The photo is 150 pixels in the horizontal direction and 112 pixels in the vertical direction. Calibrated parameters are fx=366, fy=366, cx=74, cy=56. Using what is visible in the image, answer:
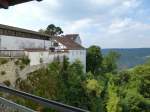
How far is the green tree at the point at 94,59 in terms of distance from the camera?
5253 cm

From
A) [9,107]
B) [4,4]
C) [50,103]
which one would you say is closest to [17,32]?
[4,4]

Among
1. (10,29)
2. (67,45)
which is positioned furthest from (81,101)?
(67,45)

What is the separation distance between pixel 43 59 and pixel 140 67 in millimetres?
13109

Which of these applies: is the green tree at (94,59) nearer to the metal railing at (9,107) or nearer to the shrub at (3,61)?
the shrub at (3,61)

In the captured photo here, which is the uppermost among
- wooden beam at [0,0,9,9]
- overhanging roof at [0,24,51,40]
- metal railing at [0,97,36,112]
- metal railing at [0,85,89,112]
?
overhanging roof at [0,24,51,40]

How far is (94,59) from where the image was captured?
5334cm

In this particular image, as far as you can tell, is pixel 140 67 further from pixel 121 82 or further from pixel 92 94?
pixel 92 94

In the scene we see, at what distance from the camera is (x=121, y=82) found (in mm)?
43375

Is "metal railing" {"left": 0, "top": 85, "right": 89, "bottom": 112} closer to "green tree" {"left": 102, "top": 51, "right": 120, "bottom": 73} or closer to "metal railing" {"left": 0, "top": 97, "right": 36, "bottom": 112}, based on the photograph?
"metal railing" {"left": 0, "top": 97, "right": 36, "bottom": 112}

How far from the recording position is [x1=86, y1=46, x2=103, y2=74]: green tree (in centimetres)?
5253

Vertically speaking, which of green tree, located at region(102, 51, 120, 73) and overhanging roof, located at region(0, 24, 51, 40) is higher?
overhanging roof, located at region(0, 24, 51, 40)

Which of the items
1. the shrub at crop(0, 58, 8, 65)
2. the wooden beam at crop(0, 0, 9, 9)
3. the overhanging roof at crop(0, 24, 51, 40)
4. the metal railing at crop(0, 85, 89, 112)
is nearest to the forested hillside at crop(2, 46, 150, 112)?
the shrub at crop(0, 58, 8, 65)

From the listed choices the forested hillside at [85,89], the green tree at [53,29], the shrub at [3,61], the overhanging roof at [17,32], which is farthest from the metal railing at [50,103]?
the green tree at [53,29]

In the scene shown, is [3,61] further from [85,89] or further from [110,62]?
[110,62]
